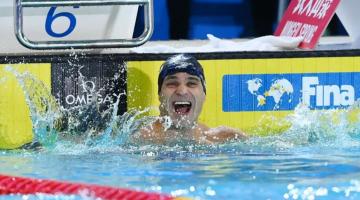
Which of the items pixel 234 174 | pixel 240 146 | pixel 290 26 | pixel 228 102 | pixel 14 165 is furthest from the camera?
pixel 290 26

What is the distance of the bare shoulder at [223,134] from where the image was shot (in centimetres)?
547

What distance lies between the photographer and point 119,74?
18.4 feet

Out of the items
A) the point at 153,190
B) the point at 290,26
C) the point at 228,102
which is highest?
the point at 290,26

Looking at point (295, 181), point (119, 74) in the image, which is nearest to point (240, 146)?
point (119, 74)

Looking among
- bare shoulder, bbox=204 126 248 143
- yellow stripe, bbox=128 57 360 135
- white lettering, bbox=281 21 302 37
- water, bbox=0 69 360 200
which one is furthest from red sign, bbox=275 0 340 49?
bare shoulder, bbox=204 126 248 143

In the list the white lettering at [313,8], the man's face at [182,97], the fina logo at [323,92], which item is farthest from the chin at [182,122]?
the white lettering at [313,8]

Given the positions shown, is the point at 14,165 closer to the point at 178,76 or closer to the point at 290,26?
the point at 178,76

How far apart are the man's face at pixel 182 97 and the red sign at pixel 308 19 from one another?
1.06m

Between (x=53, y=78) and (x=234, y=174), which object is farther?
(x=53, y=78)

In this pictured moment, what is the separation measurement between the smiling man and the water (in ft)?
0.39

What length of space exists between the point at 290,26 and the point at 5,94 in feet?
7.02

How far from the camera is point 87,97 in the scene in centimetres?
559

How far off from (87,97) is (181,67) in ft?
2.11

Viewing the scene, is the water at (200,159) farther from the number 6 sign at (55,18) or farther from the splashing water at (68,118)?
the number 6 sign at (55,18)
